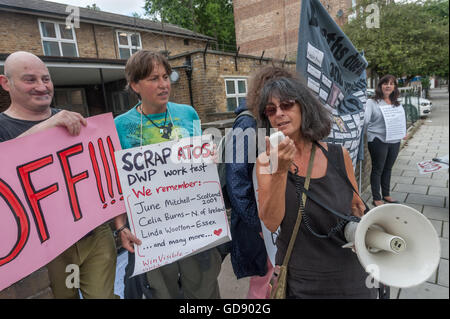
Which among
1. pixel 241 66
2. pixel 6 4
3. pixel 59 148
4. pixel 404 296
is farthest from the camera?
pixel 241 66

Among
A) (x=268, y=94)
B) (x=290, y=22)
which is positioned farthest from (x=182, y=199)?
(x=290, y=22)

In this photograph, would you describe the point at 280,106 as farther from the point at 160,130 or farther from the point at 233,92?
the point at 233,92

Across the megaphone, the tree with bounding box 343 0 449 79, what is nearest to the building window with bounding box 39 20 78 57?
the tree with bounding box 343 0 449 79

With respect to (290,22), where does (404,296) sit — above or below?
below

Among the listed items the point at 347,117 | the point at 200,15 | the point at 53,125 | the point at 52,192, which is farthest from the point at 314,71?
the point at 52,192

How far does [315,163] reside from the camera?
45.3 inches

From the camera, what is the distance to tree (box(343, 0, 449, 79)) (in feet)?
3.76

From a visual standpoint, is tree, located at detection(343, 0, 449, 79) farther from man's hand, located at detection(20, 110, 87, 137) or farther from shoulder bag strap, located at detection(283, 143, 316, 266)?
man's hand, located at detection(20, 110, 87, 137)

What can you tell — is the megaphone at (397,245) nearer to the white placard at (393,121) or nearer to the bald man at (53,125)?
the bald man at (53,125)

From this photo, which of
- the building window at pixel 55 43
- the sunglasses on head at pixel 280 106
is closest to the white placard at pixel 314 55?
the sunglasses on head at pixel 280 106

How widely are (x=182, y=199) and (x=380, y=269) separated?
998mm
